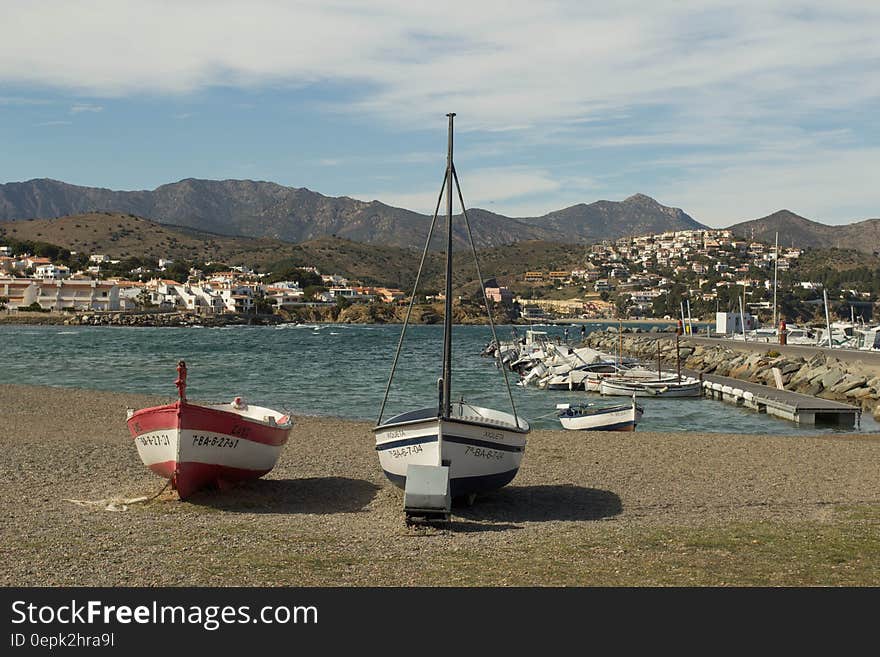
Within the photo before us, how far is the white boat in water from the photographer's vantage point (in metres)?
38.2

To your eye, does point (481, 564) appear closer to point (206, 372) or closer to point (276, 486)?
point (276, 486)

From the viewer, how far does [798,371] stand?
42562 mm

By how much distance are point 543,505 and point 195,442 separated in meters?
5.27

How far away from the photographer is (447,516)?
11.4 meters

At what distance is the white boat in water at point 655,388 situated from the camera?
38.2 meters

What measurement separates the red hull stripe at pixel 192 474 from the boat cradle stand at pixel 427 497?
130 inches

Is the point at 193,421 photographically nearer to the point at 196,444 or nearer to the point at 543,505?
the point at 196,444

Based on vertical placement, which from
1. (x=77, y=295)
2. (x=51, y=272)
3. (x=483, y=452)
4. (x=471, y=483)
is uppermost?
(x=51, y=272)

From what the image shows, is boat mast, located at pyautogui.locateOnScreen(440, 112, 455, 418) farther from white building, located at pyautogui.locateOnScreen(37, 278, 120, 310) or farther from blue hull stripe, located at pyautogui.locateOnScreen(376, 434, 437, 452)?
white building, located at pyautogui.locateOnScreen(37, 278, 120, 310)

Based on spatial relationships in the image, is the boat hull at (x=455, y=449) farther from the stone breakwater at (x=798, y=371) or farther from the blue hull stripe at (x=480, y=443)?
the stone breakwater at (x=798, y=371)

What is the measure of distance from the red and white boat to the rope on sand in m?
0.38

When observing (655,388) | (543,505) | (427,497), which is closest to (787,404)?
(655,388)

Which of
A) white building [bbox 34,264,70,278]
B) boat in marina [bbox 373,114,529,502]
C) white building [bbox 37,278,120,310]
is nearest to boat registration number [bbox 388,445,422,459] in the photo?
boat in marina [bbox 373,114,529,502]
